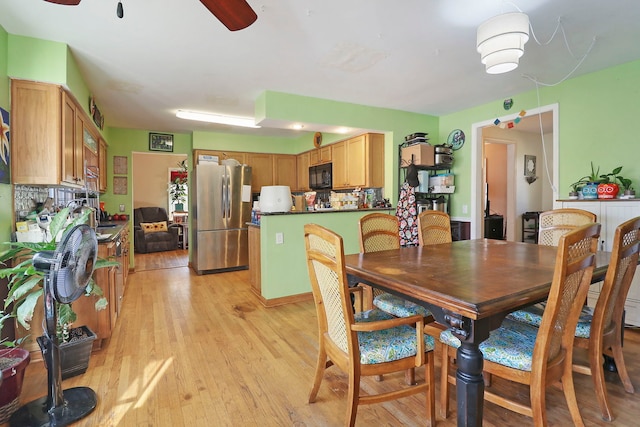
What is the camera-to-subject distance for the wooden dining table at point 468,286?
48.6 inches

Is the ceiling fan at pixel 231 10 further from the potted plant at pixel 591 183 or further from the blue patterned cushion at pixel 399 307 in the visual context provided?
the potted plant at pixel 591 183

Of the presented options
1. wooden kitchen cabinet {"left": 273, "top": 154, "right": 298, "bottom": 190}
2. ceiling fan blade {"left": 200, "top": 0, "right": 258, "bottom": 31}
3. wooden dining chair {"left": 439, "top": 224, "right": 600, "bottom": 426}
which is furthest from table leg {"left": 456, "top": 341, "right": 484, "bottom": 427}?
wooden kitchen cabinet {"left": 273, "top": 154, "right": 298, "bottom": 190}

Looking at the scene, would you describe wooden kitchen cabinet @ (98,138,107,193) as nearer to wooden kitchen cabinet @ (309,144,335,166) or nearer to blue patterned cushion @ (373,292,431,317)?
wooden kitchen cabinet @ (309,144,335,166)

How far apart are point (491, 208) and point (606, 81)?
141 inches

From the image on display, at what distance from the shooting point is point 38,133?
243cm

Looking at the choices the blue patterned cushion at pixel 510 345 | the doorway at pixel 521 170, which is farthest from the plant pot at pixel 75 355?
the doorway at pixel 521 170

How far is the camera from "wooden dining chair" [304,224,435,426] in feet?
4.65

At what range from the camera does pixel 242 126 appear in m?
5.03

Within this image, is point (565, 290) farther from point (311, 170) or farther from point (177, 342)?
point (311, 170)

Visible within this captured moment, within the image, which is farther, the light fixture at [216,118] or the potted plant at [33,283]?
the light fixture at [216,118]

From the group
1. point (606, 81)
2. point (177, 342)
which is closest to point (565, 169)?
point (606, 81)

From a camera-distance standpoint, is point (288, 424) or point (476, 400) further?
point (288, 424)

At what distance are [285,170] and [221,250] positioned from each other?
2.03 metres

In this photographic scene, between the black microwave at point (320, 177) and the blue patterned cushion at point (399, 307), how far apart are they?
3.30m
